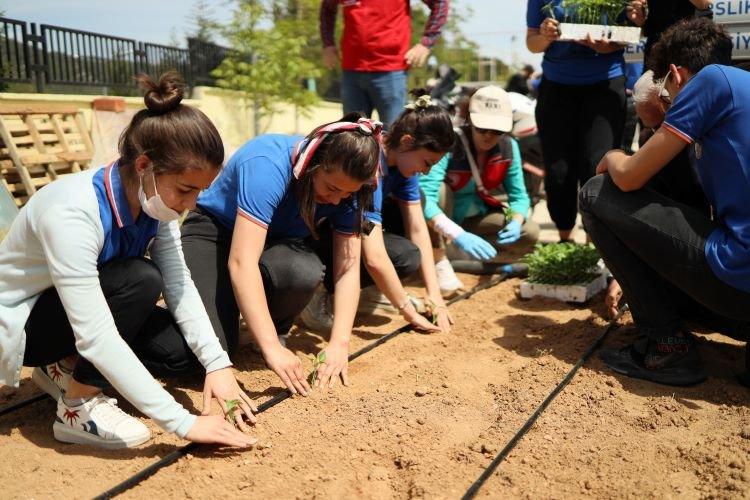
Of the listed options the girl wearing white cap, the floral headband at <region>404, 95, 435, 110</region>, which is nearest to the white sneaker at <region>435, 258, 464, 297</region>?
the girl wearing white cap

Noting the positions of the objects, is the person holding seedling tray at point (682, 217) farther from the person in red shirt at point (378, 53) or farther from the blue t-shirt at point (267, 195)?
the person in red shirt at point (378, 53)

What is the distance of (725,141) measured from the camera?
2367 millimetres

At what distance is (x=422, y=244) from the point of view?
373 cm

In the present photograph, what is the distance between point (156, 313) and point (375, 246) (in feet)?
3.30

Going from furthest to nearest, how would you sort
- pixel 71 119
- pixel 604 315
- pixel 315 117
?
1. pixel 315 117
2. pixel 71 119
3. pixel 604 315

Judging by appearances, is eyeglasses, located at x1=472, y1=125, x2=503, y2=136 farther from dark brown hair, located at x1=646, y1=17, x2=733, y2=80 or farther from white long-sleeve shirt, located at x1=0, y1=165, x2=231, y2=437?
white long-sleeve shirt, located at x1=0, y1=165, x2=231, y2=437

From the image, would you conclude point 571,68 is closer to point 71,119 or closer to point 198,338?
point 198,338

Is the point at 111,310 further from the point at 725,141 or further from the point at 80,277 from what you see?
the point at 725,141

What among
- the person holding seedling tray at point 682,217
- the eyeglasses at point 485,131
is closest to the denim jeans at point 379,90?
the eyeglasses at point 485,131

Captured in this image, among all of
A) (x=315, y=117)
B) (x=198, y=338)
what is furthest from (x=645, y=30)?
(x=315, y=117)

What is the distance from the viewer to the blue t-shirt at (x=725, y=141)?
7.63 ft

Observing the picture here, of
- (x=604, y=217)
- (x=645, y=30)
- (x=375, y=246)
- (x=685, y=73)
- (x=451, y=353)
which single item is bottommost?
(x=451, y=353)

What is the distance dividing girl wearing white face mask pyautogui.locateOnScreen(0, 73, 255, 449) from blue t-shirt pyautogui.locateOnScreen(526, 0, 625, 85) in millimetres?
2465

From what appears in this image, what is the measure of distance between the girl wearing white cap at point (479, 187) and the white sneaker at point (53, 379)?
216cm
